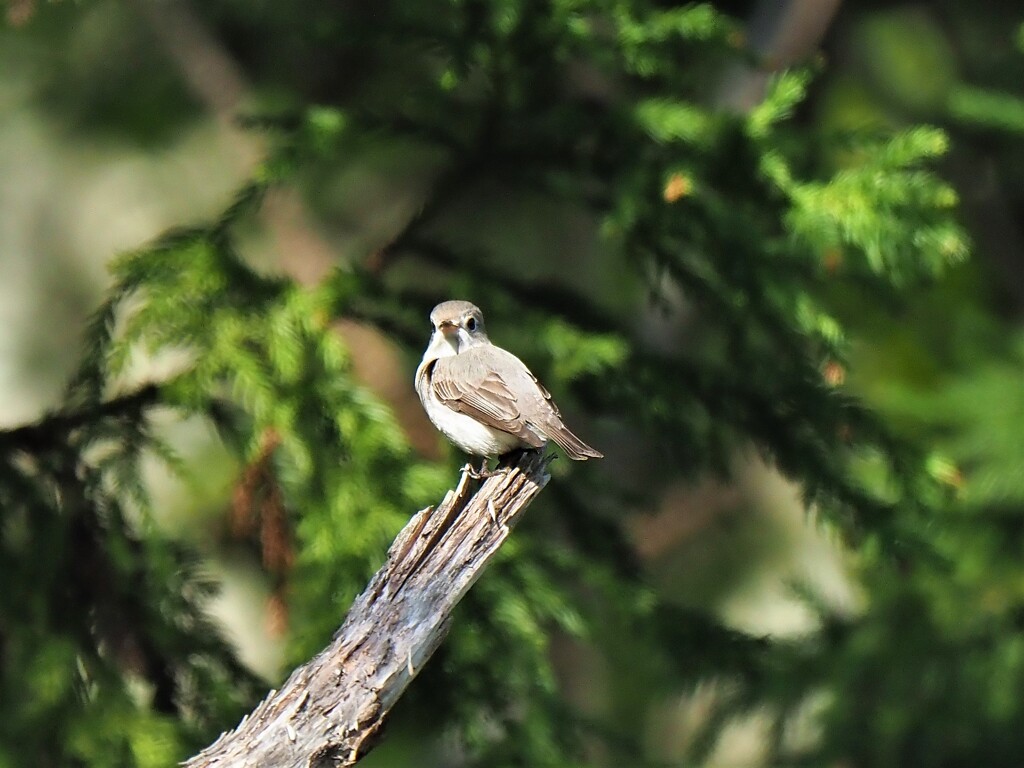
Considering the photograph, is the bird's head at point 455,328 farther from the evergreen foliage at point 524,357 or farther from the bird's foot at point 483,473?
the bird's foot at point 483,473

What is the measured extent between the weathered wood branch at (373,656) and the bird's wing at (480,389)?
78 cm

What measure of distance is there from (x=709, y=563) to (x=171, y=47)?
5.33 m

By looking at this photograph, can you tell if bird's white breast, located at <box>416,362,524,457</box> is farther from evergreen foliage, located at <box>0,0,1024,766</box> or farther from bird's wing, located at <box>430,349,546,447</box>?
evergreen foliage, located at <box>0,0,1024,766</box>

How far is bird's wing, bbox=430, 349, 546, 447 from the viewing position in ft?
12.3

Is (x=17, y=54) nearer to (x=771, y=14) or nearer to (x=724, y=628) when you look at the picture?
(x=771, y=14)

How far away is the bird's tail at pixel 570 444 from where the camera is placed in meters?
3.56

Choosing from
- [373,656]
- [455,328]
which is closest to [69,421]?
[455,328]

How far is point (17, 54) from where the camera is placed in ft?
22.2

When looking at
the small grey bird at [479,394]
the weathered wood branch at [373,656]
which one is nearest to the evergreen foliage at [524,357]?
the small grey bird at [479,394]

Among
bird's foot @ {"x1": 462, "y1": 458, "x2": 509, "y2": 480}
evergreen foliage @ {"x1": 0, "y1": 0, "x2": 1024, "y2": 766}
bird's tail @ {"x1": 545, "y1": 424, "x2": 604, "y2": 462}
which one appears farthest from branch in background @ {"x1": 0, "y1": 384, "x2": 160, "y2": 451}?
bird's tail @ {"x1": 545, "y1": 424, "x2": 604, "y2": 462}

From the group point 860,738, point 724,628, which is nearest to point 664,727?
point 860,738

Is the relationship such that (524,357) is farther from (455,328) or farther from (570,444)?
(570,444)

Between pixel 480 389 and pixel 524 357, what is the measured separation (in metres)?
0.47

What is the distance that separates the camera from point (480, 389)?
3912 millimetres
